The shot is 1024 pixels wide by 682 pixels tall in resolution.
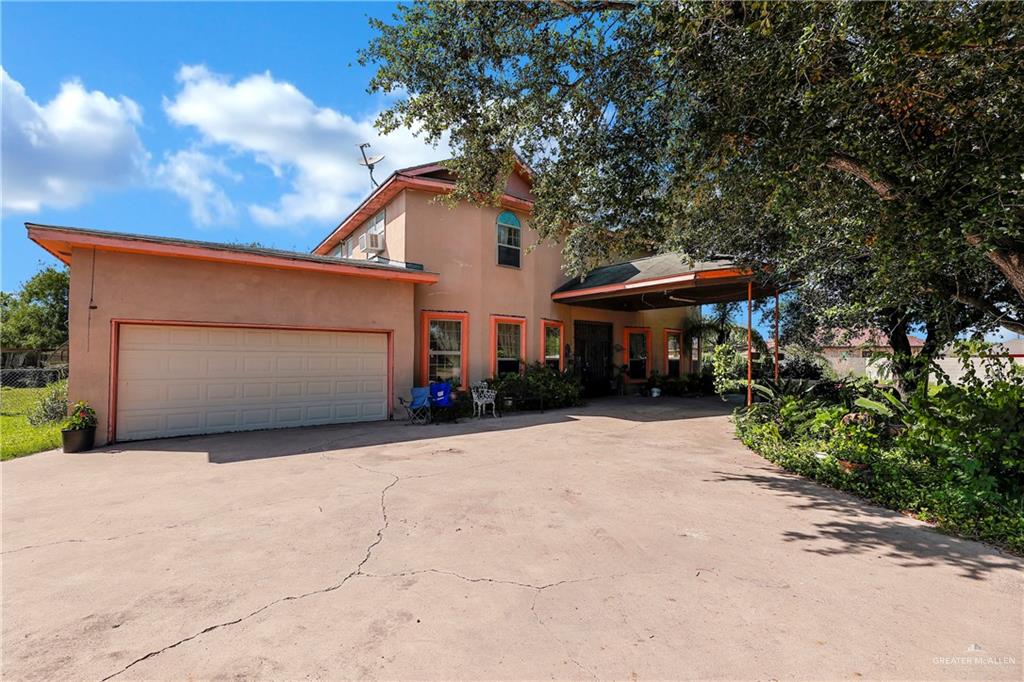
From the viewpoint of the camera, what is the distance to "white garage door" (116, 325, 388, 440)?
26.0 ft

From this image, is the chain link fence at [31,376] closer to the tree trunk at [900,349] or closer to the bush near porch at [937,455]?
the bush near porch at [937,455]

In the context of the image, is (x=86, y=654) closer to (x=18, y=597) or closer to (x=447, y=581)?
(x=18, y=597)

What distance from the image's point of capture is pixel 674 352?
695 inches

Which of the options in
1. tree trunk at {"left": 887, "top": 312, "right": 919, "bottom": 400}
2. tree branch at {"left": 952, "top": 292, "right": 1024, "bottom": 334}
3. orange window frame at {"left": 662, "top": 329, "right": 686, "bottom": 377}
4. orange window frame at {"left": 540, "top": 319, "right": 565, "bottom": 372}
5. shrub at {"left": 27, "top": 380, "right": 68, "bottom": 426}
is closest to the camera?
tree branch at {"left": 952, "top": 292, "right": 1024, "bottom": 334}

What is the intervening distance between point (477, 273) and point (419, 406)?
4.24 metres

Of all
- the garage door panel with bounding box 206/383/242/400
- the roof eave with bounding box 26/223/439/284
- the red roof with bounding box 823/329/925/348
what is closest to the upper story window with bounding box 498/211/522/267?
the roof eave with bounding box 26/223/439/284

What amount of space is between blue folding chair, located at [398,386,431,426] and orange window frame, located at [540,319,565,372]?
4454 mm

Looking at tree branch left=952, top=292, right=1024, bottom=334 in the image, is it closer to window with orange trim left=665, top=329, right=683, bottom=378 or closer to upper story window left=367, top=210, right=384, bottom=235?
window with orange trim left=665, top=329, right=683, bottom=378

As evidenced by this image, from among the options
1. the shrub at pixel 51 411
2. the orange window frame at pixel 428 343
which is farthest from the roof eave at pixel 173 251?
the shrub at pixel 51 411

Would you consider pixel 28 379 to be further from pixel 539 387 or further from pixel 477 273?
pixel 539 387

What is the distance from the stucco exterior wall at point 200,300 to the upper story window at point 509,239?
11.2 feet

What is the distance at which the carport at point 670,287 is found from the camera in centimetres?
935

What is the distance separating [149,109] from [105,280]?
4.09 m

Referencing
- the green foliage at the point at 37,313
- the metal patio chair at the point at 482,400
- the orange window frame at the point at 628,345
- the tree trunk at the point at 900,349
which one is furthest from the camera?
the green foliage at the point at 37,313
